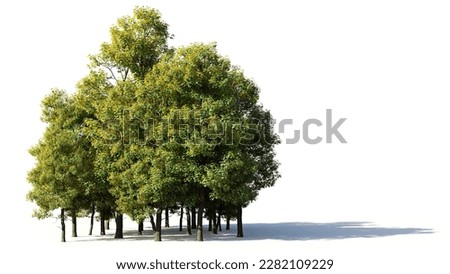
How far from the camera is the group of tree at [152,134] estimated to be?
2045 inches

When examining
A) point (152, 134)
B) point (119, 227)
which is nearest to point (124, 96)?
point (152, 134)

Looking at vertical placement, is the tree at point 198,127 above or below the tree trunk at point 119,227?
above

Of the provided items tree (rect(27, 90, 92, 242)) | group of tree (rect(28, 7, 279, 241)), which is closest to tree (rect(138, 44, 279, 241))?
group of tree (rect(28, 7, 279, 241))

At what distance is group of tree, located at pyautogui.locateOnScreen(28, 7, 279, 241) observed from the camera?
51938 mm

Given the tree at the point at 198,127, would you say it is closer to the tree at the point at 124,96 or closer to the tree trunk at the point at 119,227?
the tree at the point at 124,96

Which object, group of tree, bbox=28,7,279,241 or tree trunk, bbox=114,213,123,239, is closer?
group of tree, bbox=28,7,279,241

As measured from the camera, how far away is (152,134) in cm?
5312

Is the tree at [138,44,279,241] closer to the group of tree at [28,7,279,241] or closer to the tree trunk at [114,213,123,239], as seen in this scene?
the group of tree at [28,7,279,241]

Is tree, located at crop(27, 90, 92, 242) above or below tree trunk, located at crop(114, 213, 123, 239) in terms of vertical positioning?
above

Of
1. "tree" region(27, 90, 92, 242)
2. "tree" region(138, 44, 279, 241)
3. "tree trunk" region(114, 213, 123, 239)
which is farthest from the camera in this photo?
"tree trunk" region(114, 213, 123, 239)

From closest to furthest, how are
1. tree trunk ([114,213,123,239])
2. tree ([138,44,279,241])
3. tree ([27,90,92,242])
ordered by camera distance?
tree ([138,44,279,241]) → tree ([27,90,92,242]) → tree trunk ([114,213,123,239])

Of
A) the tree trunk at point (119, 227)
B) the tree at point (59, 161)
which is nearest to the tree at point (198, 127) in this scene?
the tree at point (59, 161)

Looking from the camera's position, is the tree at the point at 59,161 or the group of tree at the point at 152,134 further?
the tree at the point at 59,161

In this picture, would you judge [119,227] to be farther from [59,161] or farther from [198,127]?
[198,127]
